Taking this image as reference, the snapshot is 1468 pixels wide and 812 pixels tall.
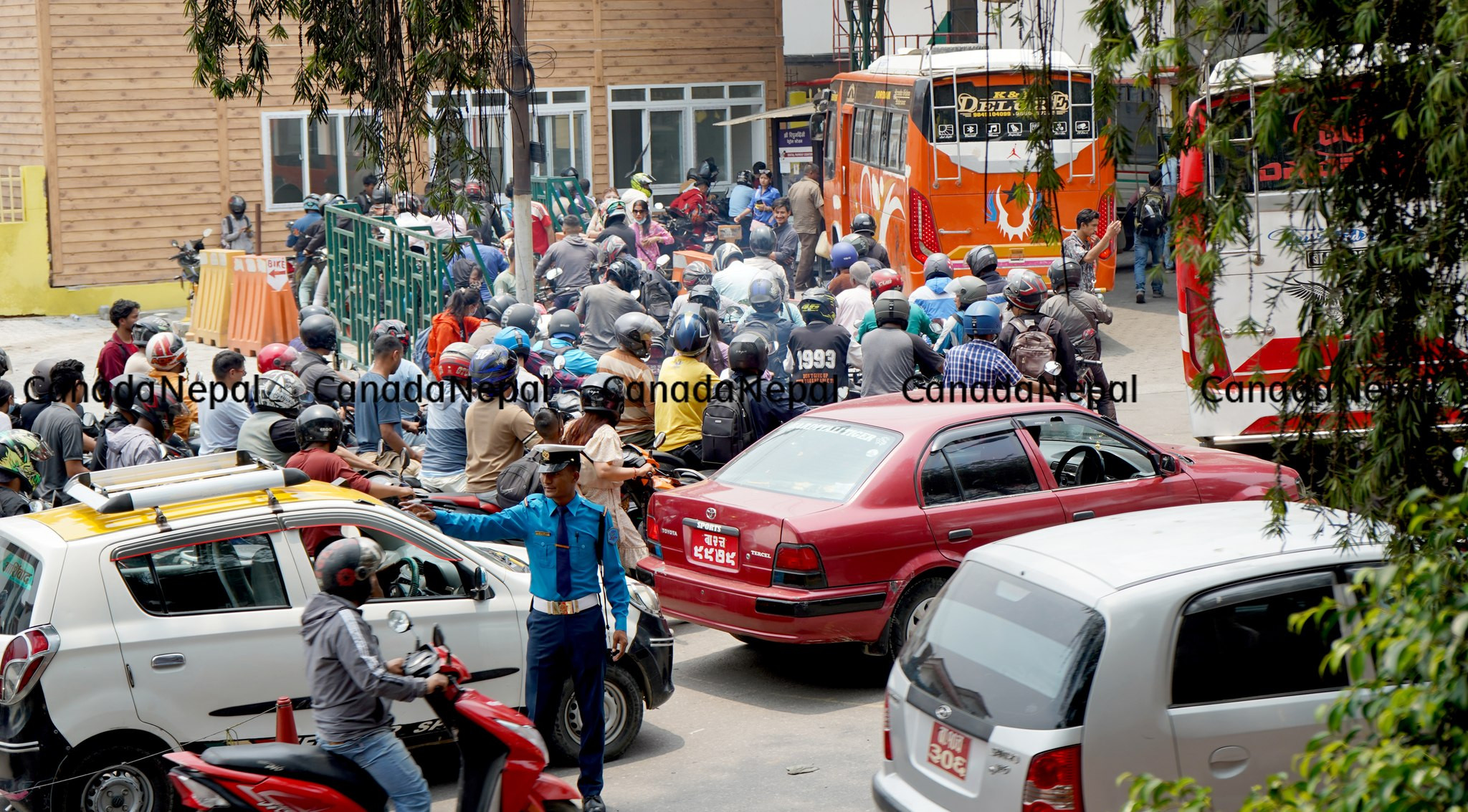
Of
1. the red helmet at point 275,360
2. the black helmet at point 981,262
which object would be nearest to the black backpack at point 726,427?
the red helmet at point 275,360

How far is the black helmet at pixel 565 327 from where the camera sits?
12.3 m

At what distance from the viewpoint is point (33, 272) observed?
2200 centimetres

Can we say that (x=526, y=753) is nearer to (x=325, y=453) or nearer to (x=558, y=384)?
(x=325, y=453)

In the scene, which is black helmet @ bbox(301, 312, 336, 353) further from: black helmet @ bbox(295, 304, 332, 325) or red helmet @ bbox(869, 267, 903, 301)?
black helmet @ bbox(295, 304, 332, 325)

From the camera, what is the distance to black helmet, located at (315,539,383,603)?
16.3ft

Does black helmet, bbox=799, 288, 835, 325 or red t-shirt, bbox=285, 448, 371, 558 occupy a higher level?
black helmet, bbox=799, 288, 835, 325

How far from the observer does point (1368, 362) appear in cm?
425

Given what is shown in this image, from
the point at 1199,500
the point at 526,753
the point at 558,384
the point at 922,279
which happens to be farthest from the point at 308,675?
the point at 922,279

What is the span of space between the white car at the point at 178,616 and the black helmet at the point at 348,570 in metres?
0.96

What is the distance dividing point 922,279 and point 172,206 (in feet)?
41.2

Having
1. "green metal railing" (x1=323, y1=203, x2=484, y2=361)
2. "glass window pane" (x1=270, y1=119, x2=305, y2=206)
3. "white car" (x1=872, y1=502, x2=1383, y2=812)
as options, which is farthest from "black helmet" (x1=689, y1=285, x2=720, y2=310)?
"glass window pane" (x1=270, y1=119, x2=305, y2=206)

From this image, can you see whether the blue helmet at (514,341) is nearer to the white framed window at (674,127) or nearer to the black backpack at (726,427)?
the black backpack at (726,427)

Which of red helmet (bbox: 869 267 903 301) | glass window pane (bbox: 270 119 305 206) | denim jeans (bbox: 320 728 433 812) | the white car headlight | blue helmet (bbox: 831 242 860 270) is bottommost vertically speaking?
denim jeans (bbox: 320 728 433 812)

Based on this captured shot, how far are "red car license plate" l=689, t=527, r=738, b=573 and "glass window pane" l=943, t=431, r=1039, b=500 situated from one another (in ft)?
4.31
